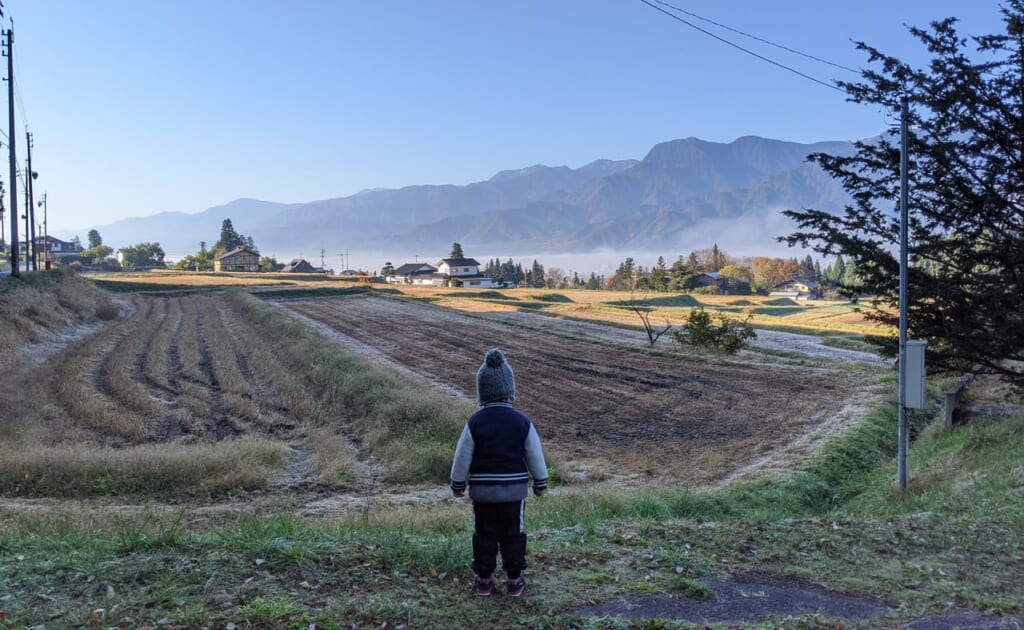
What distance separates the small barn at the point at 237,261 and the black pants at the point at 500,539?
120926 millimetres

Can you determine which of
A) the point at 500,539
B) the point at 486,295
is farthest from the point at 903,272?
the point at 486,295

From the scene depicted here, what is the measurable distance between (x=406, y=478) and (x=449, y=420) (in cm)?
297

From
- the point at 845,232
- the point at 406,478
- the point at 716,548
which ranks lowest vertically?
the point at 406,478

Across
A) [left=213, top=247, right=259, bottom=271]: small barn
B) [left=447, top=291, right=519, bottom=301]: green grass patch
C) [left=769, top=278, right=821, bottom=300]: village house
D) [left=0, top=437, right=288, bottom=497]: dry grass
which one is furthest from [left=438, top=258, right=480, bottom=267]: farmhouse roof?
[left=0, top=437, right=288, bottom=497]: dry grass

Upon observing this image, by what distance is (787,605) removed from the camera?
482 cm

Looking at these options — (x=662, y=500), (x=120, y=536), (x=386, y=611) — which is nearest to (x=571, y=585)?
(x=386, y=611)

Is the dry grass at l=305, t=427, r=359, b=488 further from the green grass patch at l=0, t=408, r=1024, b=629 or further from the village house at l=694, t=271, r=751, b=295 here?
the village house at l=694, t=271, r=751, b=295

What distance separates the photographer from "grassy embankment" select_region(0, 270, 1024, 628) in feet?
14.6

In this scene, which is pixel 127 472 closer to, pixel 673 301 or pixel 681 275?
pixel 673 301

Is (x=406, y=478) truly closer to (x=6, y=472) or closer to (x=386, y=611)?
(x=6, y=472)

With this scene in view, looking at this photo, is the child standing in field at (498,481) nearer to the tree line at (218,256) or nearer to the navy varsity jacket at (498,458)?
the navy varsity jacket at (498,458)

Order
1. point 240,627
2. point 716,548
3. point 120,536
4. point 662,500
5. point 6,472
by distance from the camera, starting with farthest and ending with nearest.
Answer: point 6,472, point 662,500, point 716,548, point 120,536, point 240,627

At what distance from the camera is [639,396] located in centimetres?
2111

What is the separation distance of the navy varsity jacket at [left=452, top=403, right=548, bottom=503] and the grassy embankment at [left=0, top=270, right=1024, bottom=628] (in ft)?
2.38
